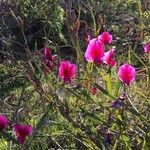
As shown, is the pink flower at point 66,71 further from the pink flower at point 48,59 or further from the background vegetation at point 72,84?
the pink flower at point 48,59

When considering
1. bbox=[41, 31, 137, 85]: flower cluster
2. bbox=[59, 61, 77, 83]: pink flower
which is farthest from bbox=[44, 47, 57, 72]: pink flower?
bbox=[59, 61, 77, 83]: pink flower

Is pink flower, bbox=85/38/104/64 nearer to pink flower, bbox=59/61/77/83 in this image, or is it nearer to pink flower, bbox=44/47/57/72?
pink flower, bbox=59/61/77/83

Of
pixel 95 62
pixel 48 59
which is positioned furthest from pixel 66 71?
pixel 48 59

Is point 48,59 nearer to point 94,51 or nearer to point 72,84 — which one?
point 72,84

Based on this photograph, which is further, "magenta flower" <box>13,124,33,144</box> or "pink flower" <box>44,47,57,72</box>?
"pink flower" <box>44,47,57,72</box>

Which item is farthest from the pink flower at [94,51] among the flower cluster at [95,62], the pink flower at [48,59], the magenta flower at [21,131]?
the magenta flower at [21,131]

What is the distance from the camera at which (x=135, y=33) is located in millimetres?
4324

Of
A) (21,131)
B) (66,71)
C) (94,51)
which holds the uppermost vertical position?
(94,51)

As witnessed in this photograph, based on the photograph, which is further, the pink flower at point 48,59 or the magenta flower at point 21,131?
the pink flower at point 48,59

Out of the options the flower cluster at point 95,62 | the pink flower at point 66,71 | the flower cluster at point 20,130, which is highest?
the flower cluster at point 95,62

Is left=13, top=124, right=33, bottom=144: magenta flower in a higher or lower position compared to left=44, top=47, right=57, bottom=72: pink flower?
lower

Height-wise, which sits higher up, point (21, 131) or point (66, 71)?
point (66, 71)

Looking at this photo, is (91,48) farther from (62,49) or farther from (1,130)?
(62,49)

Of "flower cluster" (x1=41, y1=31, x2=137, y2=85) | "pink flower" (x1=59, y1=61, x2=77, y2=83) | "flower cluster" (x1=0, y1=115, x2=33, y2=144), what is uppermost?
"flower cluster" (x1=41, y1=31, x2=137, y2=85)
